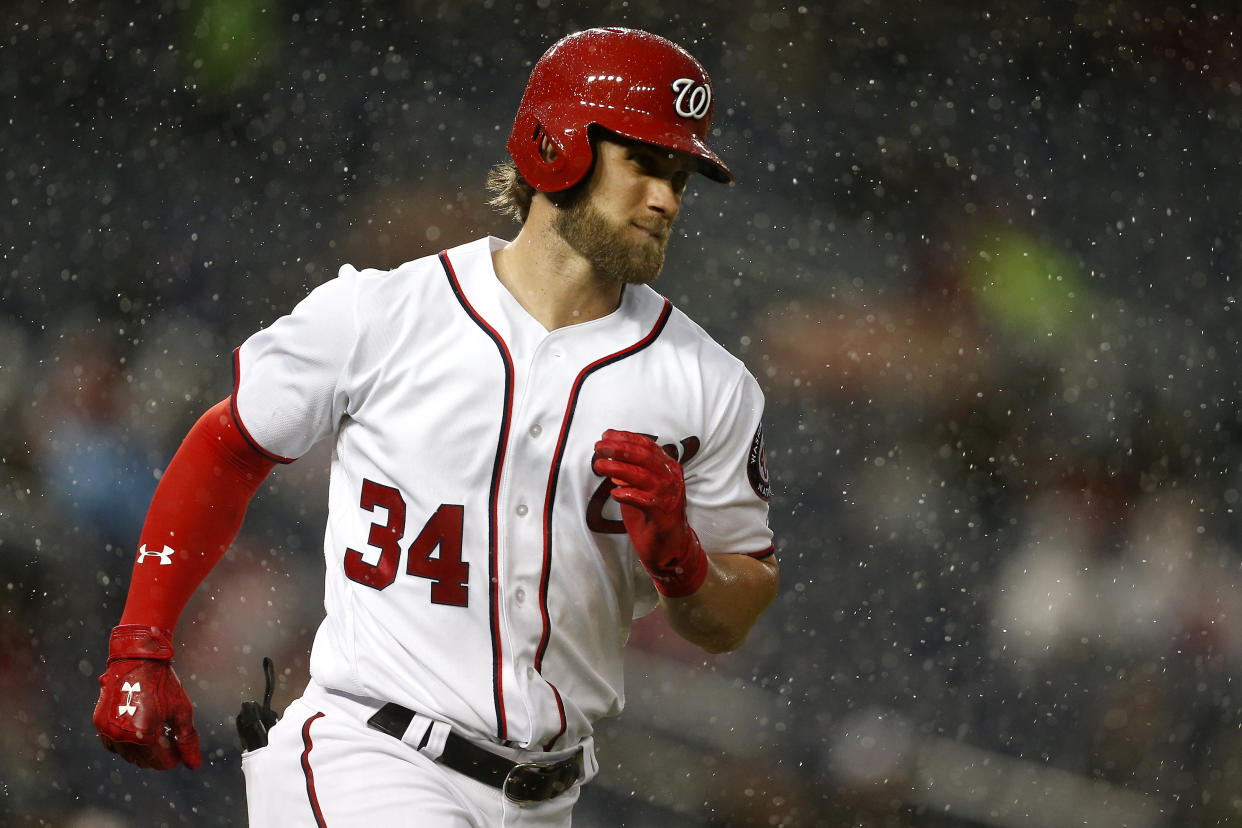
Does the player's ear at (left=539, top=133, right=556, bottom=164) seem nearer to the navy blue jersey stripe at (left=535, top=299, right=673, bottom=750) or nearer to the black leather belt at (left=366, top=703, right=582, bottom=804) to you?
the navy blue jersey stripe at (left=535, top=299, right=673, bottom=750)

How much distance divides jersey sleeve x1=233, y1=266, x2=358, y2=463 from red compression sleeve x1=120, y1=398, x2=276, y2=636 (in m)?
0.05

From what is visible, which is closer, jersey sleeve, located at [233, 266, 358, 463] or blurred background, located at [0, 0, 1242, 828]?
jersey sleeve, located at [233, 266, 358, 463]

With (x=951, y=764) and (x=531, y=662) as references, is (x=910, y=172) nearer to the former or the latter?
(x=951, y=764)

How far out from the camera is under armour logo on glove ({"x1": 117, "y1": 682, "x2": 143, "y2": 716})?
191 cm

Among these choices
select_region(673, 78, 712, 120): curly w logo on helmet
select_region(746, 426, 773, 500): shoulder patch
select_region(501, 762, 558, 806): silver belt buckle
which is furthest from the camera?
select_region(746, 426, 773, 500): shoulder patch

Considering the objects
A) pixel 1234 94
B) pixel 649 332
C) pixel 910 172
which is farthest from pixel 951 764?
pixel 649 332

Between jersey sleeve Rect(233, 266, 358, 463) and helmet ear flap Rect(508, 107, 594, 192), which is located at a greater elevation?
helmet ear flap Rect(508, 107, 594, 192)

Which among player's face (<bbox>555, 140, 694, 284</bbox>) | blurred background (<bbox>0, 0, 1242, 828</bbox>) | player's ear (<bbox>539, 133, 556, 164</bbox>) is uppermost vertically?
player's ear (<bbox>539, 133, 556, 164</bbox>)

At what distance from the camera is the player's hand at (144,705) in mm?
1905

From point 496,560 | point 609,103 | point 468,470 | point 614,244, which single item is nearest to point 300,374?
point 468,470

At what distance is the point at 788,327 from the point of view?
15.0 feet

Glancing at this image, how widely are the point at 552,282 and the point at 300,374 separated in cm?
43

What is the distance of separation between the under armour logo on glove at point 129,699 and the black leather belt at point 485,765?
37 cm

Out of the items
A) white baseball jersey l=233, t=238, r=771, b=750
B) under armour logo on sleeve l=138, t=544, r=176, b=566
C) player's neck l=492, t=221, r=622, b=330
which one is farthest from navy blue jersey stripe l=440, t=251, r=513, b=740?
under armour logo on sleeve l=138, t=544, r=176, b=566
